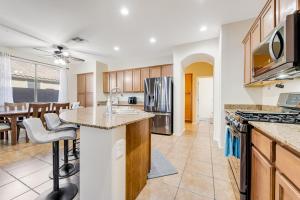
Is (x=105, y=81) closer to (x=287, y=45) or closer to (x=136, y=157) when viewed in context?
(x=136, y=157)

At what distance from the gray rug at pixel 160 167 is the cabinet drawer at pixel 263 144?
1.29 metres

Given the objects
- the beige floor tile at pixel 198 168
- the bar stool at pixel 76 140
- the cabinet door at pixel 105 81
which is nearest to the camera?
the beige floor tile at pixel 198 168

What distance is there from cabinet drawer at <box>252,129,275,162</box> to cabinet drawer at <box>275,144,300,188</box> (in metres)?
0.06

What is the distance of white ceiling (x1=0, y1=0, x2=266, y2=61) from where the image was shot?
2346 mm

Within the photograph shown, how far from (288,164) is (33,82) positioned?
6928mm

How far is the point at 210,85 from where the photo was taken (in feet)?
23.3

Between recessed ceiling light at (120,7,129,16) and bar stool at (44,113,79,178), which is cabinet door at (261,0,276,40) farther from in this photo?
bar stool at (44,113,79,178)

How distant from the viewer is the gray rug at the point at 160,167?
2074 mm

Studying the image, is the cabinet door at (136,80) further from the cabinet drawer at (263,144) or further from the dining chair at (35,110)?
the cabinet drawer at (263,144)

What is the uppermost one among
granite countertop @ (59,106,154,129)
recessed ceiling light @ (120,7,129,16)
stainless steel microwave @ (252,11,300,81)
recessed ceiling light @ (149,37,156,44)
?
recessed ceiling light @ (149,37,156,44)

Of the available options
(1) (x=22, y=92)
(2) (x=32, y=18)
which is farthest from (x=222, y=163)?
(1) (x=22, y=92)

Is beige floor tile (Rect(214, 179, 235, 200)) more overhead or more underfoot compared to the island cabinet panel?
more underfoot

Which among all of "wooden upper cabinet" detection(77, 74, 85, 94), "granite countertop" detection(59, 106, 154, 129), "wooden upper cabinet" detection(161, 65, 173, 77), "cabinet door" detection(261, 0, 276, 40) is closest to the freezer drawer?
"wooden upper cabinet" detection(161, 65, 173, 77)

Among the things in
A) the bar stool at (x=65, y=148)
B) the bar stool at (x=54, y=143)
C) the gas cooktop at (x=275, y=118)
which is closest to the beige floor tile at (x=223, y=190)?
the gas cooktop at (x=275, y=118)
